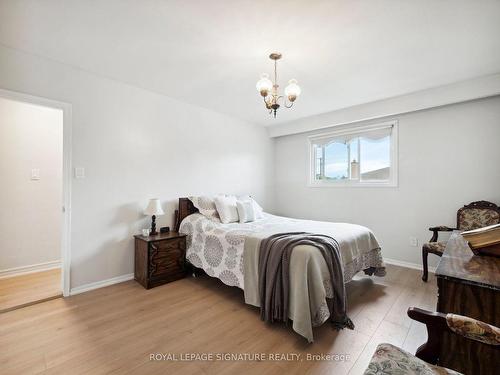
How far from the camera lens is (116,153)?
2912mm

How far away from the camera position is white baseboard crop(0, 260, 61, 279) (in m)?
2.99

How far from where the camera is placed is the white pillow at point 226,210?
3.24 meters

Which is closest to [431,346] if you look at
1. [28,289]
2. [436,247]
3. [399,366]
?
[399,366]

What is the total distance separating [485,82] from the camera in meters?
2.75

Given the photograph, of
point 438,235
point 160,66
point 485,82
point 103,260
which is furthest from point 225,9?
point 438,235

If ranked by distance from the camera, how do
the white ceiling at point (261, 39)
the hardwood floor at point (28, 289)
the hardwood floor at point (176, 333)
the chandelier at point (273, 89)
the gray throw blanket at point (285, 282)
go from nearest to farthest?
the hardwood floor at point (176, 333) → the white ceiling at point (261, 39) → the gray throw blanket at point (285, 282) → the chandelier at point (273, 89) → the hardwood floor at point (28, 289)

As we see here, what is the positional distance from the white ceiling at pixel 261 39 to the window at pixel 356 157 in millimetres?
956

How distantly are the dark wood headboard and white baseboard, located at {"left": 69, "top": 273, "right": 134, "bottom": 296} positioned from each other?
2.80 feet

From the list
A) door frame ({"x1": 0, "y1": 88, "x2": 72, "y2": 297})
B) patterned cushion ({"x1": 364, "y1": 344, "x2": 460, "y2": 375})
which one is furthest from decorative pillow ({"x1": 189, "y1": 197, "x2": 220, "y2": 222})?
patterned cushion ({"x1": 364, "y1": 344, "x2": 460, "y2": 375})

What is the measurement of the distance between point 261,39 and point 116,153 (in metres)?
2.18

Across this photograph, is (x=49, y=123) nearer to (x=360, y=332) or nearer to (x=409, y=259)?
(x=360, y=332)

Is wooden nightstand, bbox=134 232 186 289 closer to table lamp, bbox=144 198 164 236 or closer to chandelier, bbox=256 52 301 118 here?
table lamp, bbox=144 198 164 236

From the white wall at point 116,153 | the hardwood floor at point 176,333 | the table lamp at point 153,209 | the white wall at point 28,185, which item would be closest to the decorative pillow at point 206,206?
the white wall at point 116,153

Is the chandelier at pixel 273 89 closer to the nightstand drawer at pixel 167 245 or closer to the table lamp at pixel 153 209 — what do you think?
the table lamp at pixel 153 209
